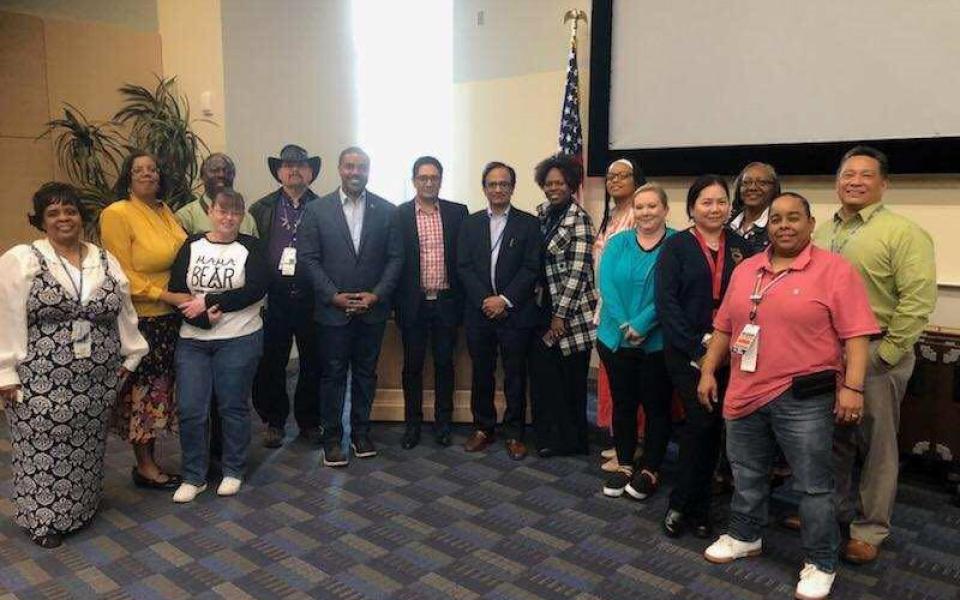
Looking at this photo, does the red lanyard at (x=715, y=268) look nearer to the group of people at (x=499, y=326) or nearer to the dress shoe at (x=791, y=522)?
the group of people at (x=499, y=326)

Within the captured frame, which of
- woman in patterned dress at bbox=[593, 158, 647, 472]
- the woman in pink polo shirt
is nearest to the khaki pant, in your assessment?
the woman in pink polo shirt

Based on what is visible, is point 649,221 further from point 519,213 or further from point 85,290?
point 85,290

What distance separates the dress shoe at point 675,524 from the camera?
2.78 metres

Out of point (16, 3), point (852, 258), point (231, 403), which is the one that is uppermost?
point (16, 3)

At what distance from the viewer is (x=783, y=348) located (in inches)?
89.0

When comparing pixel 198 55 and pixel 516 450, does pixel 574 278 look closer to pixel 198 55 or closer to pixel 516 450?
pixel 516 450

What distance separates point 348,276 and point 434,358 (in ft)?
2.36

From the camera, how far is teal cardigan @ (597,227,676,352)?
2.93 meters

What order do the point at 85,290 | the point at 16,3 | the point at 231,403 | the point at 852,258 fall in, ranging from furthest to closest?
the point at 16,3, the point at 231,403, the point at 85,290, the point at 852,258

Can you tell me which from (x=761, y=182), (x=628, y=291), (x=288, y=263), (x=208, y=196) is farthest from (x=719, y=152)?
(x=208, y=196)

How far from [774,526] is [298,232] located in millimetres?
2587

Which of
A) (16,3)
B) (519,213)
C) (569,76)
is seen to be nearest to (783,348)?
(519,213)

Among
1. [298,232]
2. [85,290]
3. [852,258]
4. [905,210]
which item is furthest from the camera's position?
[905,210]

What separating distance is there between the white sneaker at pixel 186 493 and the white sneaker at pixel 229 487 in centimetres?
10
